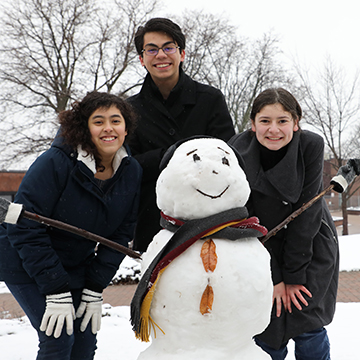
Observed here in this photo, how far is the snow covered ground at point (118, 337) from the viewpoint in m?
4.12

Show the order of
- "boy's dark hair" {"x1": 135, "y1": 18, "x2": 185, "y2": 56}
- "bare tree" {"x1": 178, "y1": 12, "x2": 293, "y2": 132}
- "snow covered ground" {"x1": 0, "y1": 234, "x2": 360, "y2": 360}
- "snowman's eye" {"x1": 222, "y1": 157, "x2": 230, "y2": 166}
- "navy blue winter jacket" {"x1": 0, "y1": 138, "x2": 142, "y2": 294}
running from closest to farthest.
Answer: "snowman's eye" {"x1": 222, "y1": 157, "x2": 230, "y2": 166} → "navy blue winter jacket" {"x1": 0, "y1": 138, "x2": 142, "y2": 294} → "boy's dark hair" {"x1": 135, "y1": 18, "x2": 185, "y2": 56} → "snow covered ground" {"x1": 0, "y1": 234, "x2": 360, "y2": 360} → "bare tree" {"x1": 178, "y1": 12, "x2": 293, "y2": 132}

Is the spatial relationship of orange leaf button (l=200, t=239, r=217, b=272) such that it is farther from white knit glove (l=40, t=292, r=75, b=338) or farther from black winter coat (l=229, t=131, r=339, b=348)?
white knit glove (l=40, t=292, r=75, b=338)

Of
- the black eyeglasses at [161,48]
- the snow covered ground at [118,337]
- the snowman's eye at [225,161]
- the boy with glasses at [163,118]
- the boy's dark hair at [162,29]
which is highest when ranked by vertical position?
the boy's dark hair at [162,29]

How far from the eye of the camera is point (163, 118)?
9.15ft

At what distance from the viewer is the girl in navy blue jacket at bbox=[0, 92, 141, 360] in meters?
2.24

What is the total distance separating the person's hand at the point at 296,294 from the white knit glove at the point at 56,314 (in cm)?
136

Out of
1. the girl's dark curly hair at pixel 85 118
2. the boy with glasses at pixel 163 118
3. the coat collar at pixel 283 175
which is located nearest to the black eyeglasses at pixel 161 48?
the boy with glasses at pixel 163 118

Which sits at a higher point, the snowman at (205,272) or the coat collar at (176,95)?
the coat collar at (176,95)

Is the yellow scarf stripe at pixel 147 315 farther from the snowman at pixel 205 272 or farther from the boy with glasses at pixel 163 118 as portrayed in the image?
the boy with glasses at pixel 163 118

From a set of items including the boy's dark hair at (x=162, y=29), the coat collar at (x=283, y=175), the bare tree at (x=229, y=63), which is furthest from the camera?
the bare tree at (x=229, y=63)

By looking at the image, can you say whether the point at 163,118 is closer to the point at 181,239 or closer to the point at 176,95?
the point at 176,95

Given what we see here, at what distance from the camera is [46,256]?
225 cm

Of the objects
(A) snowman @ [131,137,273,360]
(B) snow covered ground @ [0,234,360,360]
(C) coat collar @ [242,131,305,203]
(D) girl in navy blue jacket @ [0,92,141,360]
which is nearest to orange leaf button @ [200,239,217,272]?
(A) snowman @ [131,137,273,360]

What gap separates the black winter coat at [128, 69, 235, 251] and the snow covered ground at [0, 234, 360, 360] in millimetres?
2039
